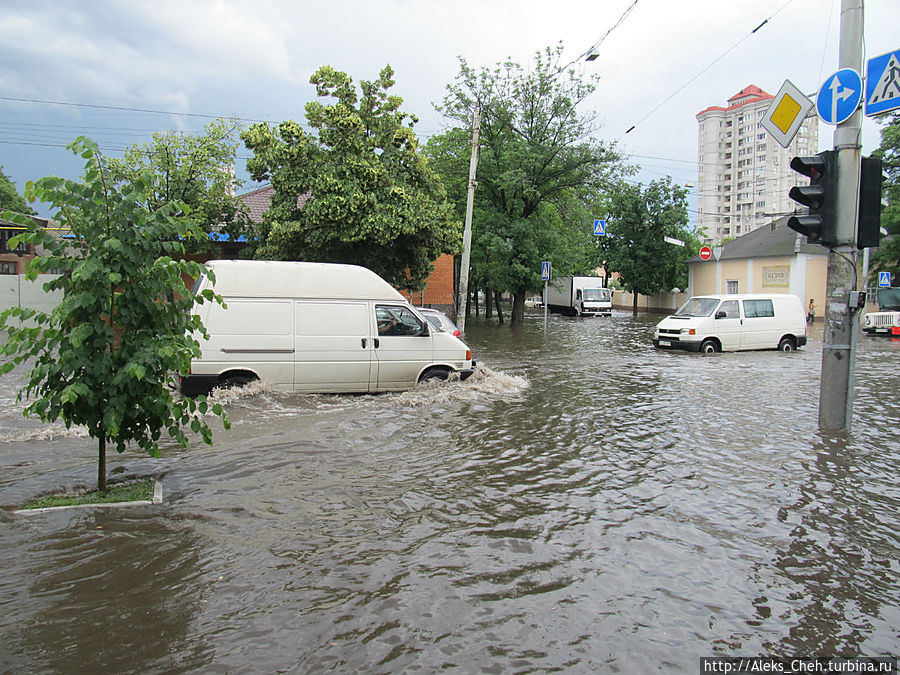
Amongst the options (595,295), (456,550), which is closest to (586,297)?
(595,295)

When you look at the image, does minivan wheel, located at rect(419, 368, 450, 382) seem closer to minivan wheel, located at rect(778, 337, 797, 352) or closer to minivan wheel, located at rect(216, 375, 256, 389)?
minivan wheel, located at rect(216, 375, 256, 389)

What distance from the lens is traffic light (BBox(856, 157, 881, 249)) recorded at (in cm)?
698

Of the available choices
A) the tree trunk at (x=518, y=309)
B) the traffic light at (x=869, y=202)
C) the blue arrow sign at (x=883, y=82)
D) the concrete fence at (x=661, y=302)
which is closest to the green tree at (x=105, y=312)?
the traffic light at (x=869, y=202)

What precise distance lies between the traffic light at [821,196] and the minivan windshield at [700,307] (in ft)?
37.0

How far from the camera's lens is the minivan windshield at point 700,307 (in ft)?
59.3

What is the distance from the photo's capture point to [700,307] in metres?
18.5

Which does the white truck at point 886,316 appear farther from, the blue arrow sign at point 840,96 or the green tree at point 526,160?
the blue arrow sign at point 840,96

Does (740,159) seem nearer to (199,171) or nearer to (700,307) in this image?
(700,307)

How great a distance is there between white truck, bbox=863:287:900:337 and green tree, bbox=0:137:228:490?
26.9 metres

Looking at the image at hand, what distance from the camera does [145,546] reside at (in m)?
4.14

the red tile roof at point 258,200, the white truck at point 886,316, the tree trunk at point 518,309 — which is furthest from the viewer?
the tree trunk at point 518,309

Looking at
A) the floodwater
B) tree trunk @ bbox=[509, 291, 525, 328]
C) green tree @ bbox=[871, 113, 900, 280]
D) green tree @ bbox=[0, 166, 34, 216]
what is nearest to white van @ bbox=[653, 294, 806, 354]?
the floodwater

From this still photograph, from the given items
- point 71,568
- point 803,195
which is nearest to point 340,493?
point 71,568

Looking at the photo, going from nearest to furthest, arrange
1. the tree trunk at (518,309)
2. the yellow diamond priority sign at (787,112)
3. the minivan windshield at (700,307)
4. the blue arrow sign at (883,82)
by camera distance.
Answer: the blue arrow sign at (883,82) → the yellow diamond priority sign at (787,112) → the minivan windshield at (700,307) → the tree trunk at (518,309)
